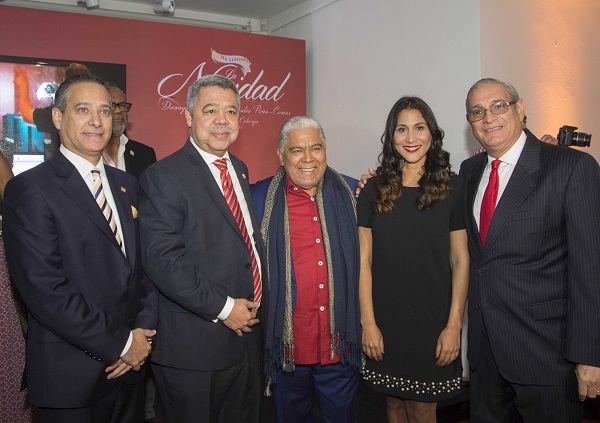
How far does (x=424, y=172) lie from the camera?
9.35 ft

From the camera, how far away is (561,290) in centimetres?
243

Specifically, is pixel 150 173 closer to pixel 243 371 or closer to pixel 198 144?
pixel 198 144

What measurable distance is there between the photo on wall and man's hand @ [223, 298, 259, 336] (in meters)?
3.34

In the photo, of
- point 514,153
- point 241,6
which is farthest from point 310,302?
point 241,6

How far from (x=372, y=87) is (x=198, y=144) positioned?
10.4 ft

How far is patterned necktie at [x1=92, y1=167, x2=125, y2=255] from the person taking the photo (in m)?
2.30

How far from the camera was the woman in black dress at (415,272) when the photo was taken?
108 inches

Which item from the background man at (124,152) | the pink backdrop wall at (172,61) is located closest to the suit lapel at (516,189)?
the background man at (124,152)

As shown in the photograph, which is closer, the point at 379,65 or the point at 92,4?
the point at 379,65

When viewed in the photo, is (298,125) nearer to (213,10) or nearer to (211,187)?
(211,187)

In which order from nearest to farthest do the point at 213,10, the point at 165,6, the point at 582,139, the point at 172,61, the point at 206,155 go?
1. the point at 206,155
2. the point at 582,139
3. the point at 172,61
4. the point at 165,6
5. the point at 213,10

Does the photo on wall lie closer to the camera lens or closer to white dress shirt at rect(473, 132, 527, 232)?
white dress shirt at rect(473, 132, 527, 232)

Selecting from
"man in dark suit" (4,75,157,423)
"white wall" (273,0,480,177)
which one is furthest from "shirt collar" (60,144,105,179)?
"white wall" (273,0,480,177)

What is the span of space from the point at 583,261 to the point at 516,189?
0.43m
